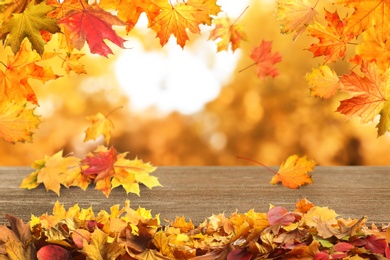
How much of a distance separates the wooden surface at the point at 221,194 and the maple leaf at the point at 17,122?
126 mm

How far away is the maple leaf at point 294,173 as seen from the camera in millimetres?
1426

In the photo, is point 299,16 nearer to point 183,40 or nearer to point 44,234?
point 183,40

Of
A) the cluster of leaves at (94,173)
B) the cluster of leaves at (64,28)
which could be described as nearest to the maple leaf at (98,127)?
the cluster of leaves at (94,173)

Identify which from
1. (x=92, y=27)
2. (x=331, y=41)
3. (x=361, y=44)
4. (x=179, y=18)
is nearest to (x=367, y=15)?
(x=361, y=44)

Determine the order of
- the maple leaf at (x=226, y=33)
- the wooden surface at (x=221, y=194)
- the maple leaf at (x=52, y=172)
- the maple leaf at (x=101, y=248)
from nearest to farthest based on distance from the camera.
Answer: the maple leaf at (x=101, y=248)
the wooden surface at (x=221, y=194)
the maple leaf at (x=52, y=172)
the maple leaf at (x=226, y=33)

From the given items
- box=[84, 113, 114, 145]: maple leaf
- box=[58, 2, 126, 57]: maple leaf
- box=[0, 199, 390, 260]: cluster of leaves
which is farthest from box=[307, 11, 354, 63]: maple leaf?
box=[84, 113, 114, 145]: maple leaf

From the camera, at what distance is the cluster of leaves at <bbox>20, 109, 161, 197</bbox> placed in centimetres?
142

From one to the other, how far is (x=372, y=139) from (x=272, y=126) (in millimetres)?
423

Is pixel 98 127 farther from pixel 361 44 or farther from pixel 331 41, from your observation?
pixel 361 44

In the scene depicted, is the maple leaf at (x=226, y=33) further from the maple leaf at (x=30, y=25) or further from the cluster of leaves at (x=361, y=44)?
the maple leaf at (x=30, y=25)

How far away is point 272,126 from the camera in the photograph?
2.57 metres

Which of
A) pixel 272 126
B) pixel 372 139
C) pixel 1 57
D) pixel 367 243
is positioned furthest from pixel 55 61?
pixel 367 243

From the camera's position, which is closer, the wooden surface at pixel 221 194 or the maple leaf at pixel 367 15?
the maple leaf at pixel 367 15

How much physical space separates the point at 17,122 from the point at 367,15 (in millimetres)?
846
